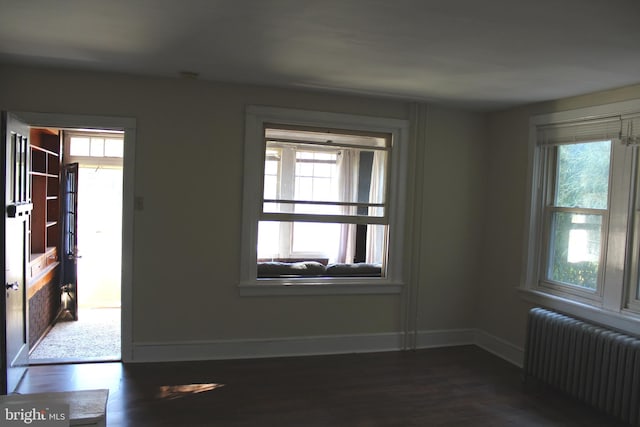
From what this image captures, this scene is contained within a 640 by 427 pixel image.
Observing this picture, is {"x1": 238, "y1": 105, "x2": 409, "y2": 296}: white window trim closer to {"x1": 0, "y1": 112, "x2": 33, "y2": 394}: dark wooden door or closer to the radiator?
the radiator

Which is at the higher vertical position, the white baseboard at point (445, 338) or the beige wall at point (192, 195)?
the beige wall at point (192, 195)

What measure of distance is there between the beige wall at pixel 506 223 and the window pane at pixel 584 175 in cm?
34

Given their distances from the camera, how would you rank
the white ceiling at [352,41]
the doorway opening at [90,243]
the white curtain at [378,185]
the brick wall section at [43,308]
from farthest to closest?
the doorway opening at [90,243]
the white curtain at [378,185]
the brick wall section at [43,308]
the white ceiling at [352,41]

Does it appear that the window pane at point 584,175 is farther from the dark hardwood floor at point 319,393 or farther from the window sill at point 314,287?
the window sill at point 314,287

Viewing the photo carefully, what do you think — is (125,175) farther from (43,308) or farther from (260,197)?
(43,308)

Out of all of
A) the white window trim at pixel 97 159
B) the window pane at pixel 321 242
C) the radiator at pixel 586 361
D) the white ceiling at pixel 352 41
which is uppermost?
the white ceiling at pixel 352 41

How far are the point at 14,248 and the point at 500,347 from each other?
4.32 meters

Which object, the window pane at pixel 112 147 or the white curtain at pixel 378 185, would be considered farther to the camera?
the window pane at pixel 112 147

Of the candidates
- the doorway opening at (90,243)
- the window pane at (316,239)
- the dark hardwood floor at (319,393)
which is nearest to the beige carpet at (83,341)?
the doorway opening at (90,243)

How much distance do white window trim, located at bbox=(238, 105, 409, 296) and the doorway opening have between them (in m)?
1.62

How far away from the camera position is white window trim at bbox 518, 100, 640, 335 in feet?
12.0

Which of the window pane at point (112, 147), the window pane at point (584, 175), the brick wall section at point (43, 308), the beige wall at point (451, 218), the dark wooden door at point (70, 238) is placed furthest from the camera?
the window pane at point (112, 147)

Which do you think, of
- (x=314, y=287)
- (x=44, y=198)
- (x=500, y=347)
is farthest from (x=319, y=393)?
(x=44, y=198)

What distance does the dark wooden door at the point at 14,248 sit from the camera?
11.1 ft
